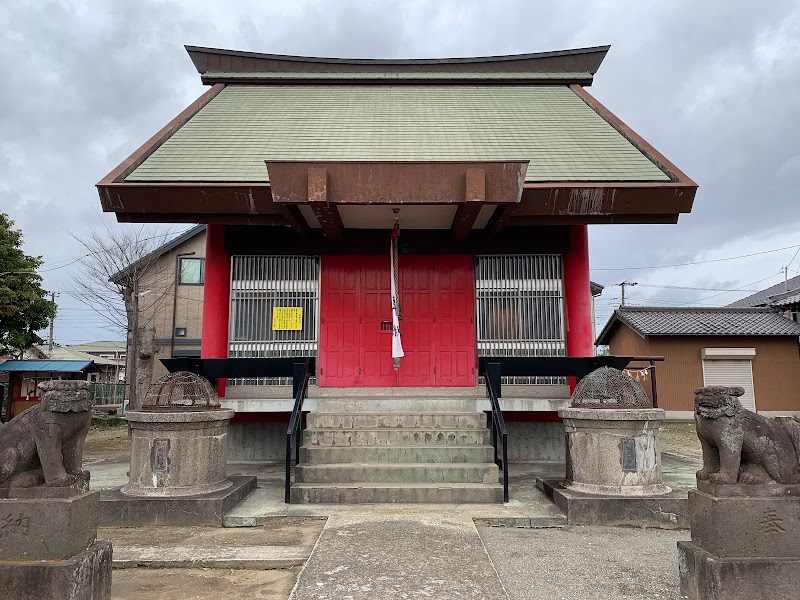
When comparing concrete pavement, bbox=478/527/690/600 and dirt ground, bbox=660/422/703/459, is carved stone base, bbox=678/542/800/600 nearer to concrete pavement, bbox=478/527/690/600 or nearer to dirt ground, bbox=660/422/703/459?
concrete pavement, bbox=478/527/690/600

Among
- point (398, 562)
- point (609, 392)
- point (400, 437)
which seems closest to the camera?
point (398, 562)

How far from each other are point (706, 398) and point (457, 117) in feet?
30.3

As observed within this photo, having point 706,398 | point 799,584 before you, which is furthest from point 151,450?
point 799,584

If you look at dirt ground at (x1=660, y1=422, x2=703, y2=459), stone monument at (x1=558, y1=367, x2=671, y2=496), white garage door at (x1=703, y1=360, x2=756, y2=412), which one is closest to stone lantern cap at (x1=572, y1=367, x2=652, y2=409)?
stone monument at (x1=558, y1=367, x2=671, y2=496)

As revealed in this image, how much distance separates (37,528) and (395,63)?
12.9 meters

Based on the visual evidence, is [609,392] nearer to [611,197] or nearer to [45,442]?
[611,197]

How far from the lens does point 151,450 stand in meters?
6.67

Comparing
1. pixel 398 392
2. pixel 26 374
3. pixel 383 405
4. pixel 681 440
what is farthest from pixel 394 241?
pixel 26 374

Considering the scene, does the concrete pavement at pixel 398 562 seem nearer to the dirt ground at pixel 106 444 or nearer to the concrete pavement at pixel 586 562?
the concrete pavement at pixel 586 562

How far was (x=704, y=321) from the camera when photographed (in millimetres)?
23594

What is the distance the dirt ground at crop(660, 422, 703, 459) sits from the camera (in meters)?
12.7

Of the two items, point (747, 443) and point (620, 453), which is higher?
point (747, 443)

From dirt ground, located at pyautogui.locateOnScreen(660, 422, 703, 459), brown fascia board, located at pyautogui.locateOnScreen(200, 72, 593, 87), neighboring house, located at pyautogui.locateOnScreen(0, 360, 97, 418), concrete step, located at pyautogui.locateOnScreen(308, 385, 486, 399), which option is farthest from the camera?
neighboring house, located at pyautogui.locateOnScreen(0, 360, 97, 418)

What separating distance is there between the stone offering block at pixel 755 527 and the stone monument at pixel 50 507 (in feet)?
13.9
